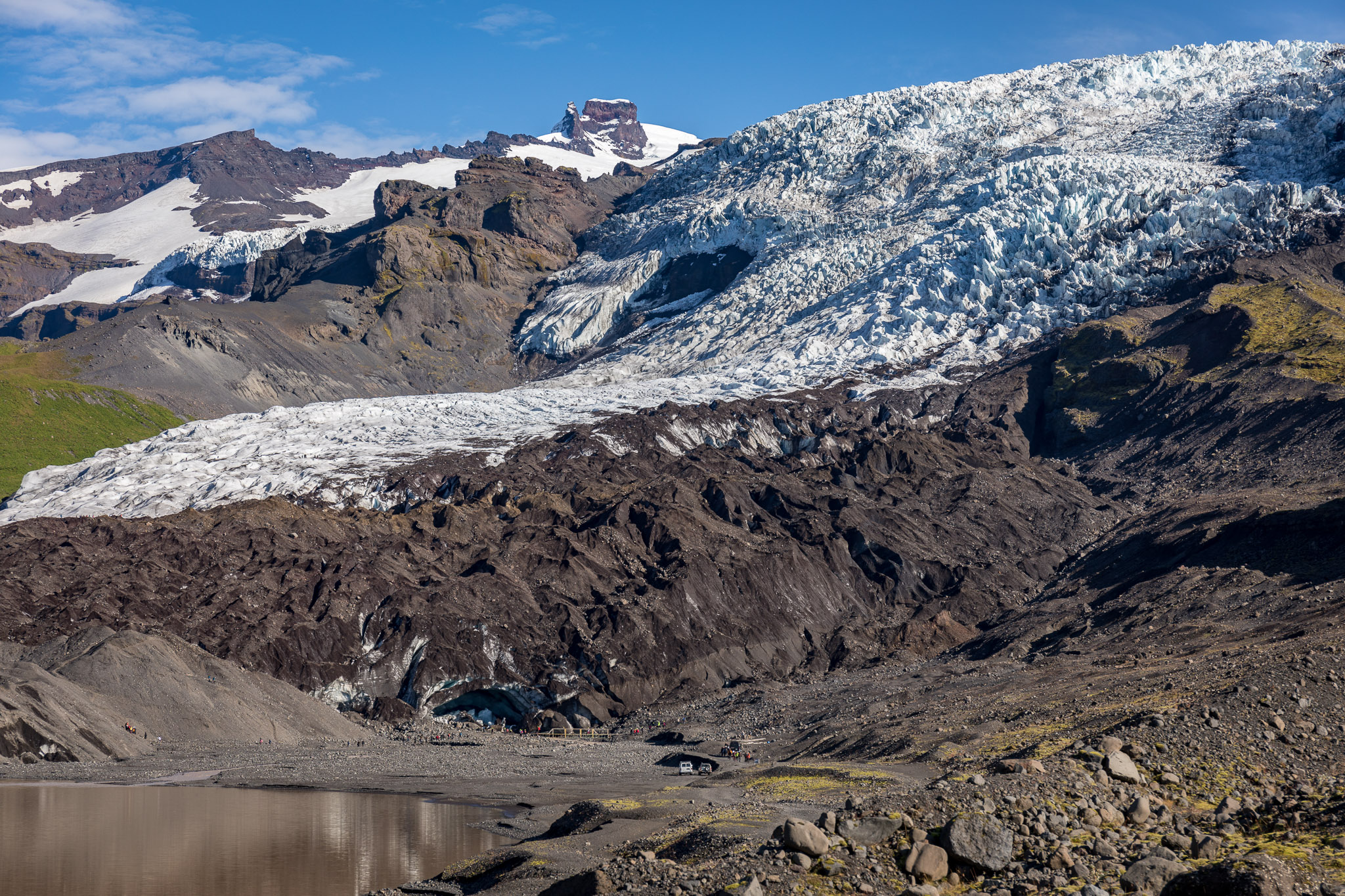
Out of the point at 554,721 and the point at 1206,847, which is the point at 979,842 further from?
the point at 554,721

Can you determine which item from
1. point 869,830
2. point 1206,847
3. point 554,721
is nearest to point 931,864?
point 869,830

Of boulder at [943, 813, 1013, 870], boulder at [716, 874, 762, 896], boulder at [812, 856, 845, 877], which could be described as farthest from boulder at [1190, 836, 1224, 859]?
boulder at [716, 874, 762, 896]

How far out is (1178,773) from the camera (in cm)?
2642

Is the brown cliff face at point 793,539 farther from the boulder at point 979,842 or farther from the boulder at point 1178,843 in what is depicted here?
the boulder at point 979,842

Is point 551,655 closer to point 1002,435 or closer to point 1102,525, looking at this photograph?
point 1102,525

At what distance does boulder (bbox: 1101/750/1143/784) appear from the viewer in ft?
85.3

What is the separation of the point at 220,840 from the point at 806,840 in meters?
29.8

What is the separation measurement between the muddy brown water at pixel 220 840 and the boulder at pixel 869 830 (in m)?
18.9

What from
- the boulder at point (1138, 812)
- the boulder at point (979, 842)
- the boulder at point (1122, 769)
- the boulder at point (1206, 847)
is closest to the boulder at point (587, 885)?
the boulder at point (979, 842)

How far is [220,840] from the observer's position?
1770 inches

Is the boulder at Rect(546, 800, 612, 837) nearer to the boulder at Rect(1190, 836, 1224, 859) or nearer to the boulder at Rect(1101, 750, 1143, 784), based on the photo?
the boulder at Rect(1101, 750, 1143, 784)

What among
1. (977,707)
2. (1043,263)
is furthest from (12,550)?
(1043,263)

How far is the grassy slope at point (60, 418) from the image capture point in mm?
172250

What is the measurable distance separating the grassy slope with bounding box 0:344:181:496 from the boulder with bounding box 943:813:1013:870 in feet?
553
